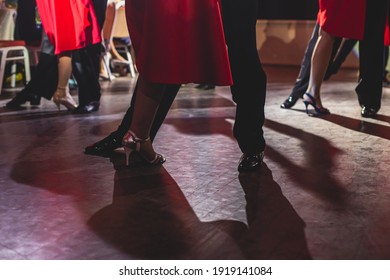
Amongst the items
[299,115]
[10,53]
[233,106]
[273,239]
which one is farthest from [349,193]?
[10,53]

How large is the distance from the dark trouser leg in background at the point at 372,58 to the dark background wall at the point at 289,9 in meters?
3.92

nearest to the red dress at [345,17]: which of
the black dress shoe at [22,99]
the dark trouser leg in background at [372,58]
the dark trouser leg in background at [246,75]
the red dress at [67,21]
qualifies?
the dark trouser leg in background at [372,58]

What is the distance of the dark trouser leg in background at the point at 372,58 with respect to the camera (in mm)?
2676

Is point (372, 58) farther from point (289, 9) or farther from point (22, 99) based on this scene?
point (289, 9)

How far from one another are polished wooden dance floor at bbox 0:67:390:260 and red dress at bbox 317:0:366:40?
43cm

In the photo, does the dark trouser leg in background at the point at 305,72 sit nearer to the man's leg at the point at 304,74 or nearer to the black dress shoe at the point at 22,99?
the man's leg at the point at 304,74

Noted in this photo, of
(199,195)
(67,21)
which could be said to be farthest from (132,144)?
(67,21)

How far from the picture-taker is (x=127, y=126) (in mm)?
1920

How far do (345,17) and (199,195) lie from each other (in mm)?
1473

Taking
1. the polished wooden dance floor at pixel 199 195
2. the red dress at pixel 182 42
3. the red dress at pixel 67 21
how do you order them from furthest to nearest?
the red dress at pixel 67 21 < the red dress at pixel 182 42 < the polished wooden dance floor at pixel 199 195

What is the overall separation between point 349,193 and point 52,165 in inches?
38.6

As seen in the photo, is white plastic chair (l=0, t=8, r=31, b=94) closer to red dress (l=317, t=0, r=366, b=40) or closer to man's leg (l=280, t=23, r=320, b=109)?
man's leg (l=280, t=23, r=320, b=109)

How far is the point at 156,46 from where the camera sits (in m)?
1.55

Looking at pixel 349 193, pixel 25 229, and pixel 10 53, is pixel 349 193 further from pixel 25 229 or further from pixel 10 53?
pixel 10 53
